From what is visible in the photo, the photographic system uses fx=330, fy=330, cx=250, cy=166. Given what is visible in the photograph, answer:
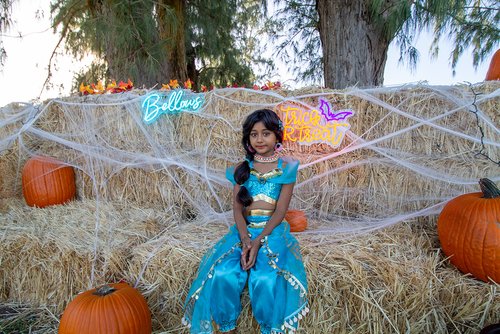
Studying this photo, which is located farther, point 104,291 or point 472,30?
point 472,30

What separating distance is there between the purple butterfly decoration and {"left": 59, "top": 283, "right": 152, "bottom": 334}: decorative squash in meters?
1.92

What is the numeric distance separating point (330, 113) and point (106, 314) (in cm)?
210

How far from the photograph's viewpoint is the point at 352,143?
2.67 meters

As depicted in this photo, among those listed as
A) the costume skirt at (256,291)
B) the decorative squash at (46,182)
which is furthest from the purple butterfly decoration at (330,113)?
the decorative squash at (46,182)

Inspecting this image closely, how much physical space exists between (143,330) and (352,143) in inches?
78.1

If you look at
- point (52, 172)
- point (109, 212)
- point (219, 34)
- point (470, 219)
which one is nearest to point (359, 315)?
point (470, 219)

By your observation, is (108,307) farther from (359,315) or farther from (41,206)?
(41,206)

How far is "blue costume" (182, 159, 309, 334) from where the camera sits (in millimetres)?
1633

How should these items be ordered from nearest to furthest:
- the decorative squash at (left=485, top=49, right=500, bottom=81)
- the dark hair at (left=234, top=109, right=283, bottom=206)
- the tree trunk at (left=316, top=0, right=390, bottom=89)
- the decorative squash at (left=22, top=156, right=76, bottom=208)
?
the dark hair at (left=234, top=109, right=283, bottom=206)
the decorative squash at (left=485, top=49, right=500, bottom=81)
the decorative squash at (left=22, top=156, right=76, bottom=208)
the tree trunk at (left=316, top=0, right=390, bottom=89)

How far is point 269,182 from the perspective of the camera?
211cm

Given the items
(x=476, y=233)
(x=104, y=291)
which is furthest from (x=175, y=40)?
(x=476, y=233)

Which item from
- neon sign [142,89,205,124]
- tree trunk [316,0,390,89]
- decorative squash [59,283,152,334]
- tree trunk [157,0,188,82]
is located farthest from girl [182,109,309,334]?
tree trunk [157,0,188,82]

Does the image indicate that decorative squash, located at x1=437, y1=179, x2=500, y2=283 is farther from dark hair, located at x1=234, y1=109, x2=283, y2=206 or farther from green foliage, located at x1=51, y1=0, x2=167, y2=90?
green foliage, located at x1=51, y1=0, x2=167, y2=90

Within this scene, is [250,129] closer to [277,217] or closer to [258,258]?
[277,217]
